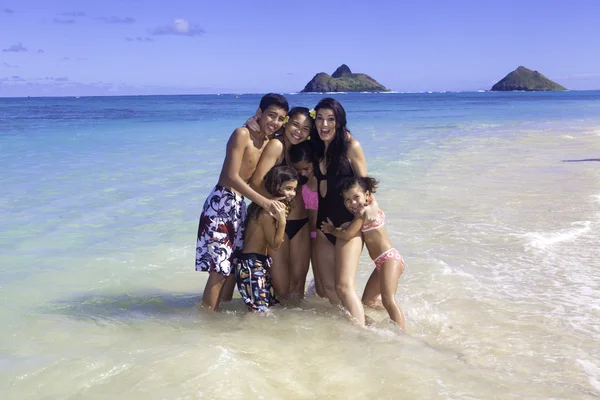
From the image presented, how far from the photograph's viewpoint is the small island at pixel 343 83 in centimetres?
16925

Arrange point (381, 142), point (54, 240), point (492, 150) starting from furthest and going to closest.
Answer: point (381, 142)
point (492, 150)
point (54, 240)

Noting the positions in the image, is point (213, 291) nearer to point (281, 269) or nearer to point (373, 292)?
point (281, 269)

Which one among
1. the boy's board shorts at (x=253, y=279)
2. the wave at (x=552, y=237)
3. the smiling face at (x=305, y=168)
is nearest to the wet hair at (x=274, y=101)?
the smiling face at (x=305, y=168)

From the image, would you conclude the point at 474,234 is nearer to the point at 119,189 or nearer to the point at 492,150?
the point at 119,189

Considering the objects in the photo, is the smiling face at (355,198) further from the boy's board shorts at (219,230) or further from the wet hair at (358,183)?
the boy's board shorts at (219,230)

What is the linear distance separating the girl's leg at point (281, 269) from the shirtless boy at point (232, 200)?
1.11ft

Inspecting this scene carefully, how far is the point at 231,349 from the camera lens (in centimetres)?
418

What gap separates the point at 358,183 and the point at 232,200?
109 cm

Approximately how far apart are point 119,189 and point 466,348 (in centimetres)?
845

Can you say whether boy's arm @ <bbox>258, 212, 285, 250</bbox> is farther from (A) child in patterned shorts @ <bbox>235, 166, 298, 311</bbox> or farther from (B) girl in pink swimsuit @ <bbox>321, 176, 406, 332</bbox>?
(B) girl in pink swimsuit @ <bbox>321, 176, 406, 332</bbox>

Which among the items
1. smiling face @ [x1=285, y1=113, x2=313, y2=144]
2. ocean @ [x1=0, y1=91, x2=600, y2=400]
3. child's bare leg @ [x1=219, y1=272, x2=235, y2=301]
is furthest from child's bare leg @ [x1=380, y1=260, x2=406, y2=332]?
child's bare leg @ [x1=219, y1=272, x2=235, y2=301]

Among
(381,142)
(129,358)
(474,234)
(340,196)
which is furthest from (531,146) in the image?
(129,358)

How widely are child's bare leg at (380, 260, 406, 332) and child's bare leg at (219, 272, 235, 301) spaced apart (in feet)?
4.58

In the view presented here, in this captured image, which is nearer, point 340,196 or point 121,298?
point 340,196
